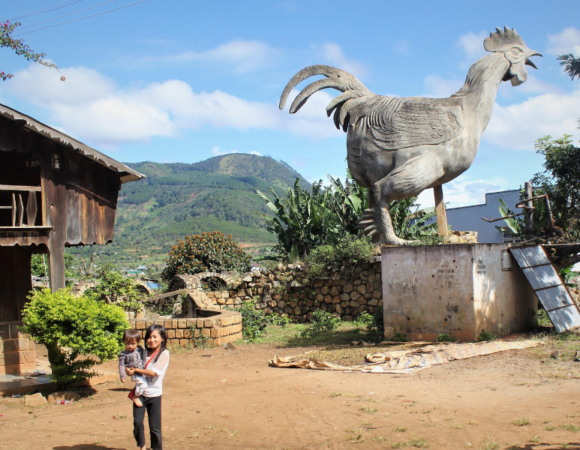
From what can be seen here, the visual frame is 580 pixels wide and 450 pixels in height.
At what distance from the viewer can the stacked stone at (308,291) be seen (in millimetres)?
14391

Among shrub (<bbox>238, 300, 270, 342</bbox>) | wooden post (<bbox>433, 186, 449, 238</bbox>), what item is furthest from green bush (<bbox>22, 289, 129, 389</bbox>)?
wooden post (<bbox>433, 186, 449, 238</bbox>)

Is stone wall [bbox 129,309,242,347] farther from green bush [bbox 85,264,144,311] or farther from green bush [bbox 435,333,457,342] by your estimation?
green bush [bbox 435,333,457,342]

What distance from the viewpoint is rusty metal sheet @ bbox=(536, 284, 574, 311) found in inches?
379

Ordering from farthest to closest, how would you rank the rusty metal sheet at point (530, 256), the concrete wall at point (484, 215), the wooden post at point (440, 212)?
1. the concrete wall at point (484, 215)
2. the wooden post at point (440, 212)
3. the rusty metal sheet at point (530, 256)

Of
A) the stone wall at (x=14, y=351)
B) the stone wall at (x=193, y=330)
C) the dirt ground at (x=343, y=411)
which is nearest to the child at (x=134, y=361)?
the dirt ground at (x=343, y=411)

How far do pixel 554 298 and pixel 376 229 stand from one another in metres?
3.58

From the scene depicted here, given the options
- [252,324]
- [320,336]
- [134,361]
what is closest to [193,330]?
[252,324]

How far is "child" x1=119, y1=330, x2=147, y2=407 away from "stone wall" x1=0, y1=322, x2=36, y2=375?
456 cm

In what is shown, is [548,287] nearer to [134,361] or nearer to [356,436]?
[356,436]

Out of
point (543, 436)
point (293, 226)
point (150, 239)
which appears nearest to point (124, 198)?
point (150, 239)

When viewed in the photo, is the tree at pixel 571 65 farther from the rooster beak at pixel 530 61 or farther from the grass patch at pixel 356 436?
the grass patch at pixel 356 436

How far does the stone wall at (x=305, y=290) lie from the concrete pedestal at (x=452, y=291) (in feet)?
11.0

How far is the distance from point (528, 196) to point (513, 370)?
485cm

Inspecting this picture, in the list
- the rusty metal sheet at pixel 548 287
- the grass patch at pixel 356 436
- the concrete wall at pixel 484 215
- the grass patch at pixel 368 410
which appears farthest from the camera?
the concrete wall at pixel 484 215
